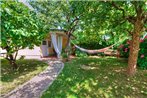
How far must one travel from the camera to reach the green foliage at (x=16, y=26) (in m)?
3.88

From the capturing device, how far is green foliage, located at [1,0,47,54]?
388 cm

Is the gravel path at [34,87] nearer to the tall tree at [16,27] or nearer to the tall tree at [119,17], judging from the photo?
the tall tree at [16,27]

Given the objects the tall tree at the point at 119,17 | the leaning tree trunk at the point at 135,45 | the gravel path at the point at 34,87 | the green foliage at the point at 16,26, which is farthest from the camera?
the leaning tree trunk at the point at 135,45

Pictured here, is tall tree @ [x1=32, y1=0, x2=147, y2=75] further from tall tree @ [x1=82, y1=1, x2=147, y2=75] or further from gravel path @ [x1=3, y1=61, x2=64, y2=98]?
gravel path @ [x1=3, y1=61, x2=64, y2=98]

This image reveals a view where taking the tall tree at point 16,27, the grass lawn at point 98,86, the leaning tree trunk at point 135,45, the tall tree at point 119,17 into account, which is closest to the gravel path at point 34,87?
the grass lawn at point 98,86

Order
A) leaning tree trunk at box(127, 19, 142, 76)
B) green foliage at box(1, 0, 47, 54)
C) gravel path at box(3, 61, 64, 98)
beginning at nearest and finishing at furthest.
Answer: green foliage at box(1, 0, 47, 54)
gravel path at box(3, 61, 64, 98)
leaning tree trunk at box(127, 19, 142, 76)

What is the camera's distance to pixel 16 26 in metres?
4.95

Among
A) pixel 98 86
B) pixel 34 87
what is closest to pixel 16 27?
pixel 34 87

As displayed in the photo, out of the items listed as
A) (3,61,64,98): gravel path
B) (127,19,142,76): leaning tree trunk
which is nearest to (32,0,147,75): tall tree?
(127,19,142,76): leaning tree trunk

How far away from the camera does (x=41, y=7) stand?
515 inches

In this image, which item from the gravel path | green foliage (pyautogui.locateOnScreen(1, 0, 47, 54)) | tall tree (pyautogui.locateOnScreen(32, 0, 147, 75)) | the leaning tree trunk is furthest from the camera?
the leaning tree trunk

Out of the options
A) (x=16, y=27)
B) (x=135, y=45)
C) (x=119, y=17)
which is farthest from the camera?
(x=119, y=17)

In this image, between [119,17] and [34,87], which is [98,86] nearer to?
[34,87]

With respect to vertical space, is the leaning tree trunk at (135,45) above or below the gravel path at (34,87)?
above
